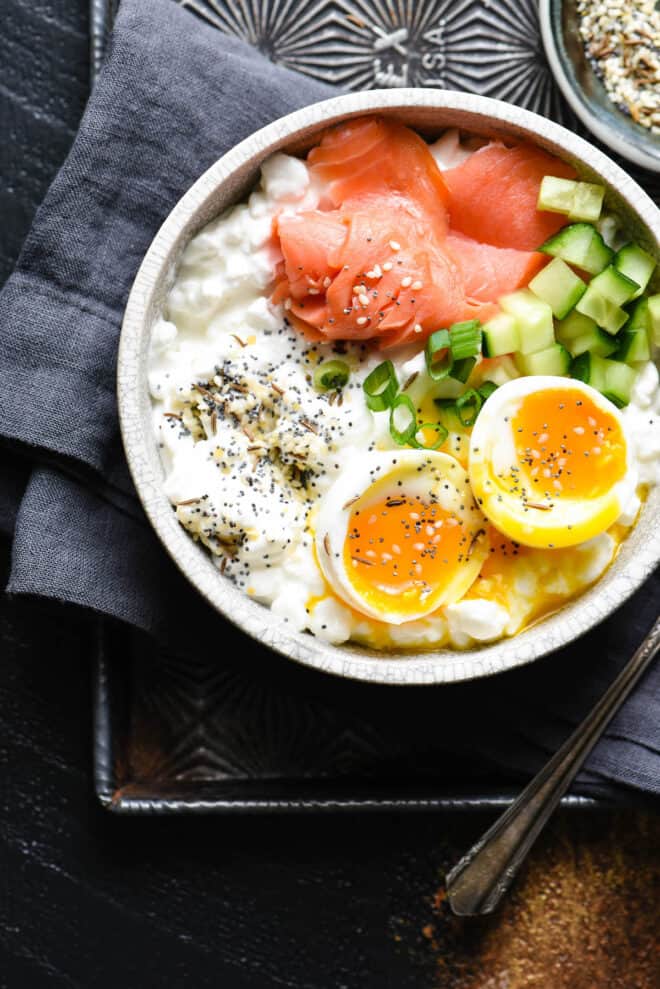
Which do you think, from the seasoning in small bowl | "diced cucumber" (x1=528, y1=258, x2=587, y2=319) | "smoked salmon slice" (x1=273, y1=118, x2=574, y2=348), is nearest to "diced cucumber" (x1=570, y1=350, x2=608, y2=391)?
"diced cucumber" (x1=528, y1=258, x2=587, y2=319)

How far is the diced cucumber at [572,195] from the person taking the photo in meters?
2.14

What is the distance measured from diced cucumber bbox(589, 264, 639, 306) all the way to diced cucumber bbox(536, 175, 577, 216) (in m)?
0.16

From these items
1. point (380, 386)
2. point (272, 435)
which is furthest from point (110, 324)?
point (380, 386)

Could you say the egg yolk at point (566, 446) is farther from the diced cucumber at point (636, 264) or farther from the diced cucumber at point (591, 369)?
the diced cucumber at point (636, 264)

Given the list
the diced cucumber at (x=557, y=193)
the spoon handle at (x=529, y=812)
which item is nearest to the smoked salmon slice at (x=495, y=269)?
the diced cucumber at (x=557, y=193)

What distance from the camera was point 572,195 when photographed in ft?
7.04

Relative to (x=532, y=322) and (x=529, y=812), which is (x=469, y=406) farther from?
(x=529, y=812)

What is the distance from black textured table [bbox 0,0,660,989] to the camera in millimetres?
2570

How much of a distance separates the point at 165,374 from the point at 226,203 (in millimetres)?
395

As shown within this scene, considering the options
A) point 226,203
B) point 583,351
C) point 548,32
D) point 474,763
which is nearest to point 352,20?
point 548,32

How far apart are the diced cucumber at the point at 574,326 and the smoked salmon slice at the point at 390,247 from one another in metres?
0.12

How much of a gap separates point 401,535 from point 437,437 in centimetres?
22

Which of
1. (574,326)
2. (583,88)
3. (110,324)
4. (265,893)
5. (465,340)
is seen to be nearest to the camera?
(465,340)

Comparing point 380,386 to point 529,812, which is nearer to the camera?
point 380,386
